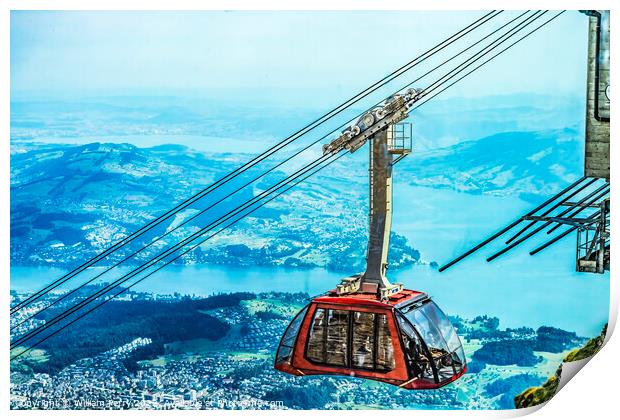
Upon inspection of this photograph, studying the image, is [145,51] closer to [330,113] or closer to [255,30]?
[255,30]

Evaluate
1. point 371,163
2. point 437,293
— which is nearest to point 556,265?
point 437,293

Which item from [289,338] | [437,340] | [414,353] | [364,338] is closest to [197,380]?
[289,338]

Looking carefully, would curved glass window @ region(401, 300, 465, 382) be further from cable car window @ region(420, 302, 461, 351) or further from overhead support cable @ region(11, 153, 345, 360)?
overhead support cable @ region(11, 153, 345, 360)

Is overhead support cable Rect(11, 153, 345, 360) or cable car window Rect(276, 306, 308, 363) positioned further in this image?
overhead support cable Rect(11, 153, 345, 360)

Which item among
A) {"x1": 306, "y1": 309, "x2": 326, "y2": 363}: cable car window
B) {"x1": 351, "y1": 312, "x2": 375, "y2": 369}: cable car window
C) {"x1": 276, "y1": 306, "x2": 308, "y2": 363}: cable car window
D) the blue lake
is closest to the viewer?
{"x1": 351, "y1": 312, "x2": 375, "y2": 369}: cable car window

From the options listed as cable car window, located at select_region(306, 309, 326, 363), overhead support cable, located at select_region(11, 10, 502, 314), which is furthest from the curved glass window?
overhead support cable, located at select_region(11, 10, 502, 314)

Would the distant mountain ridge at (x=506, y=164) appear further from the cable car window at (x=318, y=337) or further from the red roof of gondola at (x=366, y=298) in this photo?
the cable car window at (x=318, y=337)

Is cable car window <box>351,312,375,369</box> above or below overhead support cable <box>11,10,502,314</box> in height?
below

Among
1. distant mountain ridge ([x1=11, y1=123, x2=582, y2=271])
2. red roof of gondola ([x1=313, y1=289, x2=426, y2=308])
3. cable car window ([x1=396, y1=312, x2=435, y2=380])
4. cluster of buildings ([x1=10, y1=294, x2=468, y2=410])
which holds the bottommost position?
cluster of buildings ([x1=10, y1=294, x2=468, y2=410])
